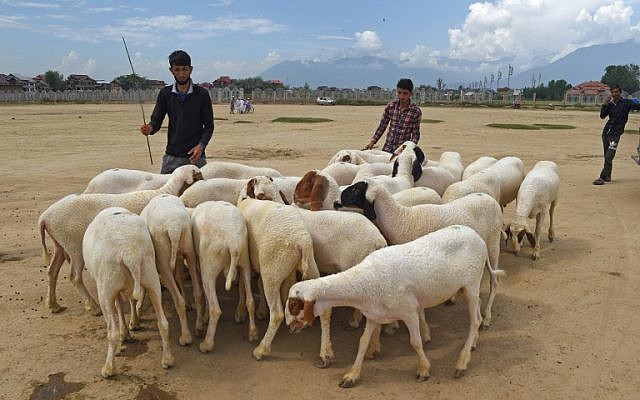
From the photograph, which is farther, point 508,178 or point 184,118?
point 508,178

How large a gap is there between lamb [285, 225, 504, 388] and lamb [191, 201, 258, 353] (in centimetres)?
87

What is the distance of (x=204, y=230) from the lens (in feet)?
16.4

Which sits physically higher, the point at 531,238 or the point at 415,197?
the point at 415,197

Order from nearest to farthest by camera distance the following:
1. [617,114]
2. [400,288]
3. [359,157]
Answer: [400,288], [359,157], [617,114]

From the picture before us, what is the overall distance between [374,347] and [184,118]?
4453mm

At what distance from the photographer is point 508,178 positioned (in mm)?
8469

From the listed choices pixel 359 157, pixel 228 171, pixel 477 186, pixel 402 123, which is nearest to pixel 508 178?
pixel 477 186

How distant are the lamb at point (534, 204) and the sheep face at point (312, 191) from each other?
11.1ft

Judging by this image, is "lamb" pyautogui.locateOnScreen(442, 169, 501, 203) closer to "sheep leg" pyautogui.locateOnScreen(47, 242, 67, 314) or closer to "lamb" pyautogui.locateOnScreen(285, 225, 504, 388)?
"lamb" pyautogui.locateOnScreen(285, 225, 504, 388)

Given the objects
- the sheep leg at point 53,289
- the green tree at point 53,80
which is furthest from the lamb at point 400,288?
the green tree at point 53,80

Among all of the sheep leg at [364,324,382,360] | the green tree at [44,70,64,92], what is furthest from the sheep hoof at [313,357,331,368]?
the green tree at [44,70,64,92]

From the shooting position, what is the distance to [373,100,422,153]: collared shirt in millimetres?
9078

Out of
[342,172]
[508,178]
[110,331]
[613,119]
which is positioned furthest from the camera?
[613,119]

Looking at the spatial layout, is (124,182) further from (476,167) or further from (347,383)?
(476,167)
